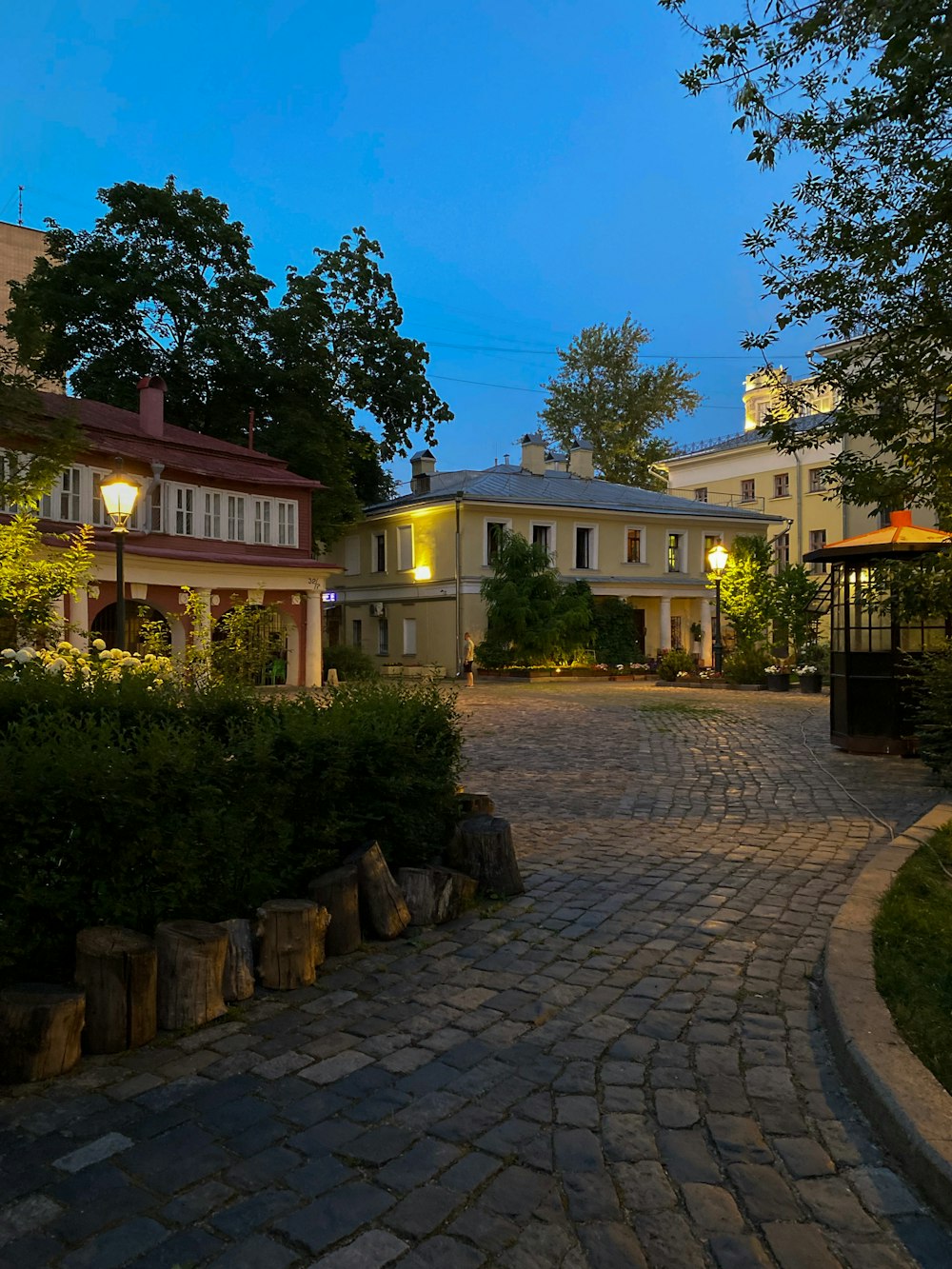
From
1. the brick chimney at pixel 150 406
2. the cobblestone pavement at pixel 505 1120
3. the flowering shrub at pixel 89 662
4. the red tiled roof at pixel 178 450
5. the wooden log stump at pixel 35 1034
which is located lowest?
the cobblestone pavement at pixel 505 1120

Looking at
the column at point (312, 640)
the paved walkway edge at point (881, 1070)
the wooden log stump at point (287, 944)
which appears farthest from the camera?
the column at point (312, 640)

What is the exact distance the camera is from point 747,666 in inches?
1042

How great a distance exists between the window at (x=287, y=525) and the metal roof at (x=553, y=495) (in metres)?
7.80

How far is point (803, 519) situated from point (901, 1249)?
4928 cm

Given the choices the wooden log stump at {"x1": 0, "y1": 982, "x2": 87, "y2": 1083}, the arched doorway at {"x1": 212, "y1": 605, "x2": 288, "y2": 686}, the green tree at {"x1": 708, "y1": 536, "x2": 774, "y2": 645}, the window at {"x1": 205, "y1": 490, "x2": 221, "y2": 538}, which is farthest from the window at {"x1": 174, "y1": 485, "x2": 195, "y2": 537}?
the wooden log stump at {"x1": 0, "y1": 982, "x2": 87, "y2": 1083}

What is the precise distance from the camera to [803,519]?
48.3 m

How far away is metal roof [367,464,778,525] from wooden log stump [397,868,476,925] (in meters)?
30.4

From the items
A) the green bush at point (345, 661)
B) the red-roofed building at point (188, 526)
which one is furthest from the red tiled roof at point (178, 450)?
the green bush at point (345, 661)

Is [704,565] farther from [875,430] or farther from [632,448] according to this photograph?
[875,430]

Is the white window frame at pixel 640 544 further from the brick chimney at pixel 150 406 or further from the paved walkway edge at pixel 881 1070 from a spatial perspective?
the paved walkway edge at pixel 881 1070

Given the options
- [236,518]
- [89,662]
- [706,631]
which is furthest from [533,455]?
[89,662]

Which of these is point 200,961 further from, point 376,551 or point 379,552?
point 376,551

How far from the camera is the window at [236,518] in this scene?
2761 centimetres

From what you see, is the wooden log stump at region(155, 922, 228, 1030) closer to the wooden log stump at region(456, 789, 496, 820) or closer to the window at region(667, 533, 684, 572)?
the wooden log stump at region(456, 789, 496, 820)
